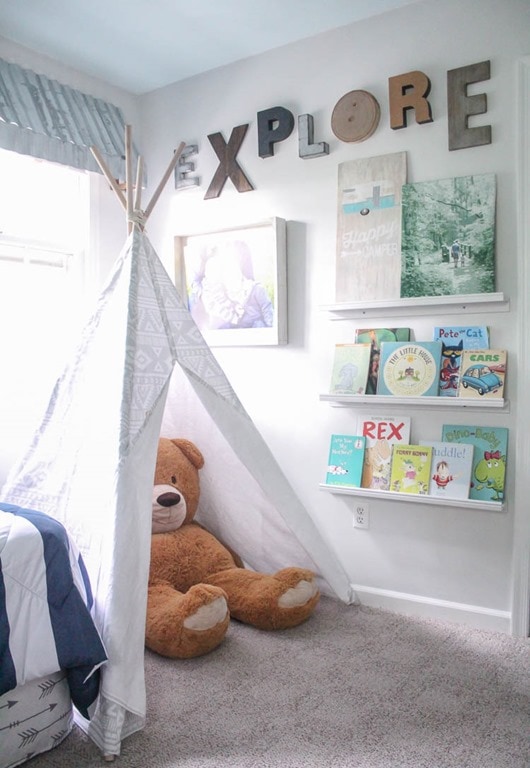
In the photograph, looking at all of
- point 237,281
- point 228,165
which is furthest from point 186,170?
point 237,281

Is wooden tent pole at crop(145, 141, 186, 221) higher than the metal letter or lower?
lower

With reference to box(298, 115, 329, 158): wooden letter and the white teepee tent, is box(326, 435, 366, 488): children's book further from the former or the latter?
box(298, 115, 329, 158): wooden letter

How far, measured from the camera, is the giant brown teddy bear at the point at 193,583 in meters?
2.29

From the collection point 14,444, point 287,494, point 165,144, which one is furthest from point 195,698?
point 165,144

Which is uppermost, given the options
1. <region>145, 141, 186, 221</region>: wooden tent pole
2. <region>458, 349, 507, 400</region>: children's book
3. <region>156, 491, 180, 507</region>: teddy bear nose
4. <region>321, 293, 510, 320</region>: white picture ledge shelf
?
<region>145, 141, 186, 221</region>: wooden tent pole

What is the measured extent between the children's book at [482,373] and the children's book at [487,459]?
144mm

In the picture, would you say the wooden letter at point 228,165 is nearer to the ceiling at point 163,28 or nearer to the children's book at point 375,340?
the ceiling at point 163,28

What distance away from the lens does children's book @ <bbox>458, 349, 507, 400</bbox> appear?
2.51 metres

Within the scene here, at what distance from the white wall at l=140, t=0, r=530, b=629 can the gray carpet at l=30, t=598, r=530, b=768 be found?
0.26 meters

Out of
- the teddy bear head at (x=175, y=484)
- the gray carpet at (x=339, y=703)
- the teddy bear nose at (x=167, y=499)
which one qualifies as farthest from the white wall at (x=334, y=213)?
the teddy bear nose at (x=167, y=499)

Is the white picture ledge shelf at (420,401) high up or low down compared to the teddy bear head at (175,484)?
up

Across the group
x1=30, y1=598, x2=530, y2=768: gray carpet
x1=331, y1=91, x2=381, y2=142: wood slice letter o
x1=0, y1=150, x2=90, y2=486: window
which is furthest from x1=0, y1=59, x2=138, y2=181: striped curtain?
x1=30, y1=598, x2=530, y2=768: gray carpet

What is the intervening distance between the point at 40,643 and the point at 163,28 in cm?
236

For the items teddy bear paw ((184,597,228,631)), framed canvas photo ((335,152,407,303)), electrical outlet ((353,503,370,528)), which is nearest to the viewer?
teddy bear paw ((184,597,228,631))
